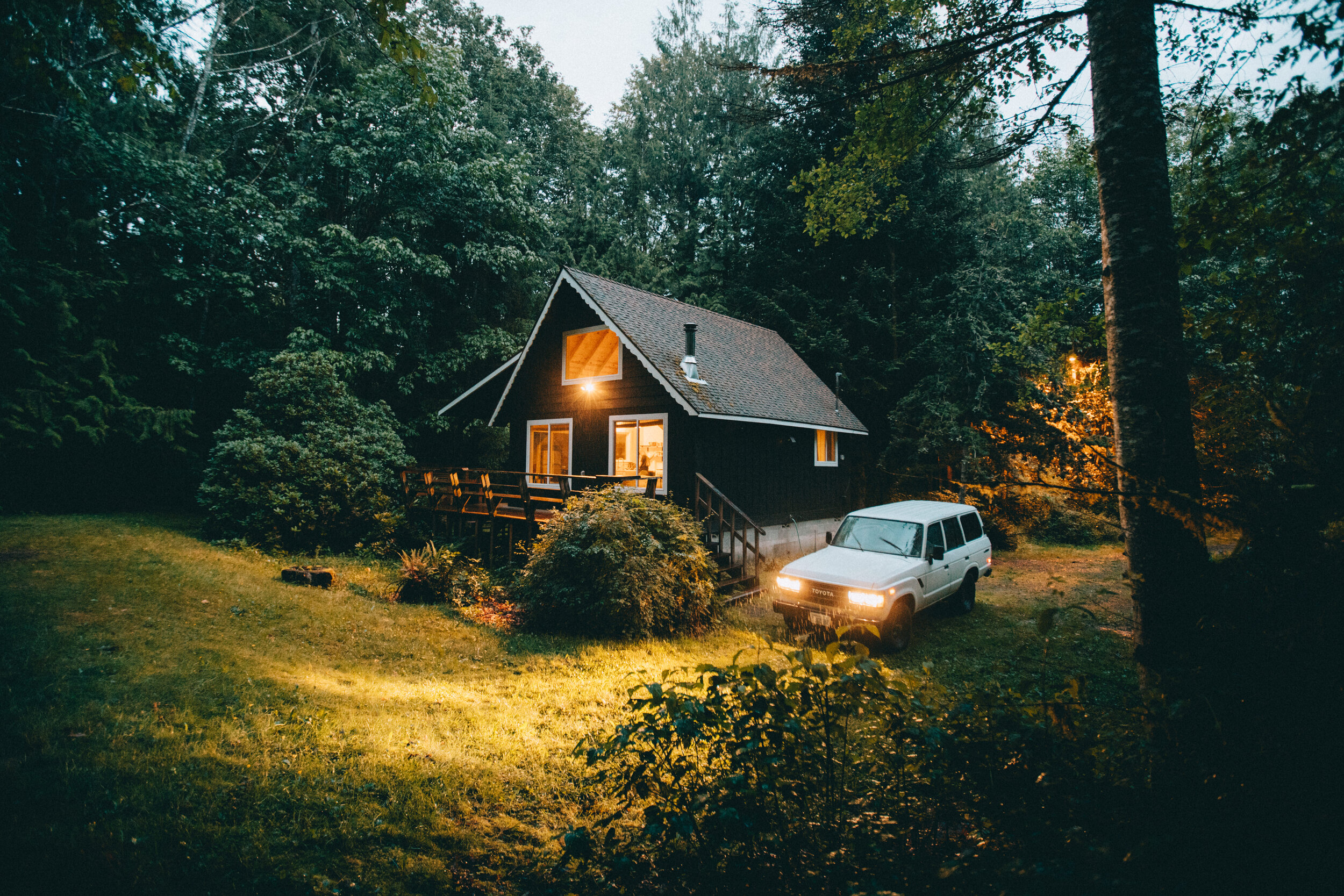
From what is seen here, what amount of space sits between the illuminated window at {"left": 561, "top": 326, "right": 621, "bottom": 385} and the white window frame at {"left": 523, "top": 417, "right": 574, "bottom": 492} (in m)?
1.15

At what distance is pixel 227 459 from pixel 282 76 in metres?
18.9

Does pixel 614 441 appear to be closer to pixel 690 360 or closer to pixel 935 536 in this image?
pixel 690 360

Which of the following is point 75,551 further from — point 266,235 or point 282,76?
point 282,76

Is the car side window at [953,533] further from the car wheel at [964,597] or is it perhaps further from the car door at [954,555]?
the car wheel at [964,597]

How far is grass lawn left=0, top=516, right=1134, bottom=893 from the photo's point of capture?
10.6 feet

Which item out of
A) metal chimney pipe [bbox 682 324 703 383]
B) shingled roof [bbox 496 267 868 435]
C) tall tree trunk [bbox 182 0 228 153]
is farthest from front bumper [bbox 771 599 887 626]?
tall tree trunk [bbox 182 0 228 153]

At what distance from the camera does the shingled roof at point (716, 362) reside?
13453mm

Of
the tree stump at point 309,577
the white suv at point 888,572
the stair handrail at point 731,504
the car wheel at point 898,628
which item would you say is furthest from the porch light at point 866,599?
the tree stump at point 309,577

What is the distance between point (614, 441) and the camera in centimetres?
1505

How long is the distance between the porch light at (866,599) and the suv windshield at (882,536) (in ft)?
4.25

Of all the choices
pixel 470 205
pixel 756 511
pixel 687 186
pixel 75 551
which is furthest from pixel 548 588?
pixel 687 186

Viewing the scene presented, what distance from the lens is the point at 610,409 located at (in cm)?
1517

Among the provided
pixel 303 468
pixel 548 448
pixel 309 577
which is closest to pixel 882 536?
pixel 309 577

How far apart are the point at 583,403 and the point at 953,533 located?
10.1 metres
